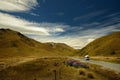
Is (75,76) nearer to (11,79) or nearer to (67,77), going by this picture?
(67,77)

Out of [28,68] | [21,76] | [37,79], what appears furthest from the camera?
[28,68]

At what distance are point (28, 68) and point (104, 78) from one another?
550 inches

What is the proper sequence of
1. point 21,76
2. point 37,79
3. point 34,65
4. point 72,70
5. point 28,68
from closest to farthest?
point 37,79 < point 21,76 < point 72,70 < point 28,68 < point 34,65

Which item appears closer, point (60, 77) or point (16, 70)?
point (60, 77)

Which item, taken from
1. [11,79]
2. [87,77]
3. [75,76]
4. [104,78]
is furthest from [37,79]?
[104,78]

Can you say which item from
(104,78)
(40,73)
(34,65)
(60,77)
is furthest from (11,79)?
(104,78)

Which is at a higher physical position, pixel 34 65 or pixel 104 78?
pixel 34 65

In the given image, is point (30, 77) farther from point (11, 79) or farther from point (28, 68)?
point (28, 68)

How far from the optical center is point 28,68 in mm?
36312

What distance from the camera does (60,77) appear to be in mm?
29234

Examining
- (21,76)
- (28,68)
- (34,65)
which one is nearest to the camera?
(21,76)

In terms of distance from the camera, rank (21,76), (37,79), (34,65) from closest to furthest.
→ (37,79) → (21,76) → (34,65)

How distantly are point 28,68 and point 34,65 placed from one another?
2.52 meters

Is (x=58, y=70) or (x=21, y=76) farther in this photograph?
(x=58, y=70)
